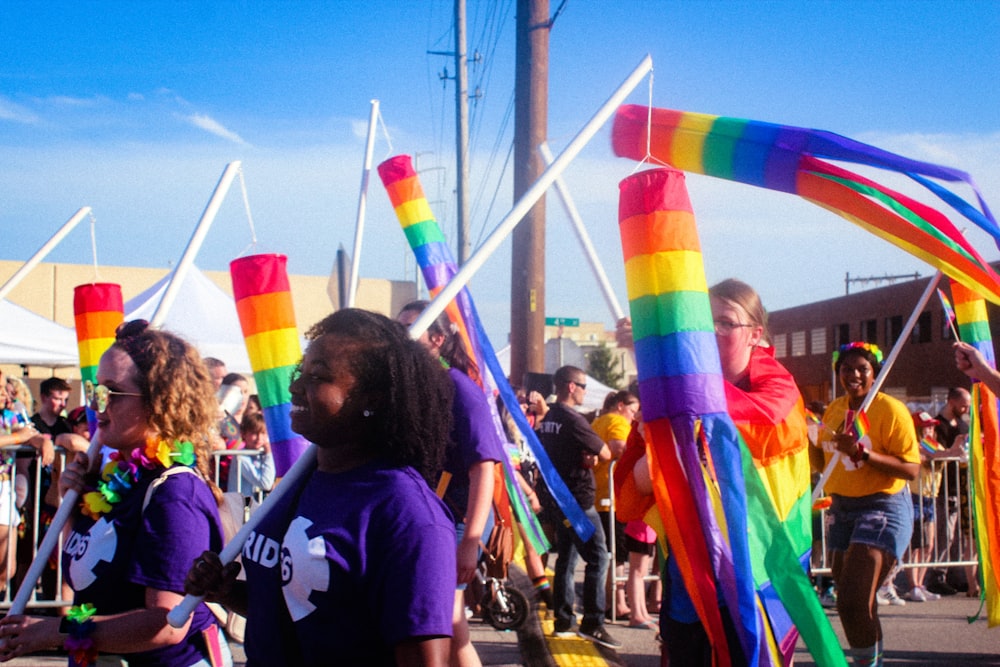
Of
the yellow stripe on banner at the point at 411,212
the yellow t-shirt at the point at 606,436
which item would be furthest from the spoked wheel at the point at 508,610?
the yellow stripe on banner at the point at 411,212

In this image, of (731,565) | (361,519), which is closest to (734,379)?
(731,565)

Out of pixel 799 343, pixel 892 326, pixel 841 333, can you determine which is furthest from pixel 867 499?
pixel 799 343

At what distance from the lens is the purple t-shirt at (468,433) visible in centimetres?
363

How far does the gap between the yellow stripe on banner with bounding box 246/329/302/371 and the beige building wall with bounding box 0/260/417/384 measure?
97.8 ft

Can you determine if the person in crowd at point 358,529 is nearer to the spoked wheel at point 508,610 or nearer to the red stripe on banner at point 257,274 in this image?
the red stripe on banner at point 257,274

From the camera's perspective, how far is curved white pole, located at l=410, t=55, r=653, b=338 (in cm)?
292

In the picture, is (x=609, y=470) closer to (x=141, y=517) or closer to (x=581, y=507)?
(x=581, y=507)

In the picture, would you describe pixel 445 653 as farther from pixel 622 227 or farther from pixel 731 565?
pixel 622 227

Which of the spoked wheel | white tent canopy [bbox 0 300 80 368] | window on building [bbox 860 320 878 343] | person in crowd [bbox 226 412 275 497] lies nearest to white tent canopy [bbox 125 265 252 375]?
white tent canopy [bbox 0 300 80 368]

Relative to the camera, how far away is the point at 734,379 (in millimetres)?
3365

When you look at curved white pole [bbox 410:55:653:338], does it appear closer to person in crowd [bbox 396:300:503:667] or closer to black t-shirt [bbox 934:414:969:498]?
person in crowd [bbox 396:300:503:667]

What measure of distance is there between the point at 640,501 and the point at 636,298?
0.71 meters

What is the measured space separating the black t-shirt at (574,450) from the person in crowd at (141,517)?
4466 millimetres

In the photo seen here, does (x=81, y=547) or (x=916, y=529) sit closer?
(x=81, y=547)
